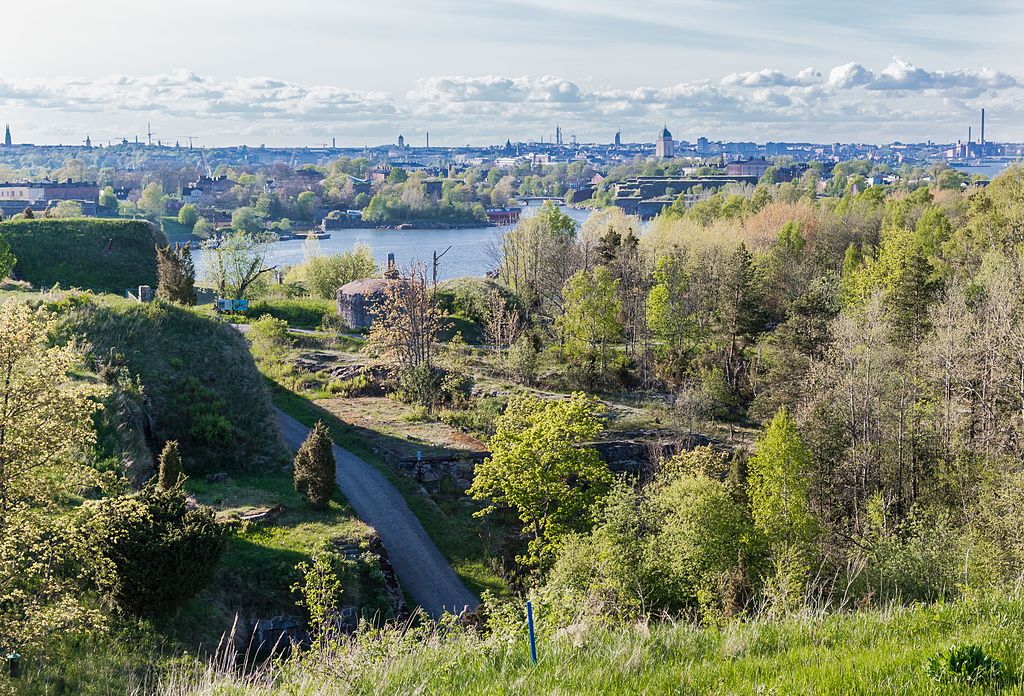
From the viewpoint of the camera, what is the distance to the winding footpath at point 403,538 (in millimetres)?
17953

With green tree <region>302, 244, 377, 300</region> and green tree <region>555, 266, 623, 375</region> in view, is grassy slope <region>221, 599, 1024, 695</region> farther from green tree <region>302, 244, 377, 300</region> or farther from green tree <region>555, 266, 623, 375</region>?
green tree <region>302, 244, 377, 300</region>

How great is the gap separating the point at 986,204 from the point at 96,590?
40833mm

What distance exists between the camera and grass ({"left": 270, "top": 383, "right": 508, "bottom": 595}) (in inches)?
758

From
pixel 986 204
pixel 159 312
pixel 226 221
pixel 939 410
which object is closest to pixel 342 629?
pixel 159 312

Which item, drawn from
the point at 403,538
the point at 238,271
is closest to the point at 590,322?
the point at 403,538

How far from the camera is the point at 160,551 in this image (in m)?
12.4

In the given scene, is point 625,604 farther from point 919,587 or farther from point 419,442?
point 419,442

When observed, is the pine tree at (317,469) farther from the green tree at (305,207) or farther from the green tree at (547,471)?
the green tree at (305,207)

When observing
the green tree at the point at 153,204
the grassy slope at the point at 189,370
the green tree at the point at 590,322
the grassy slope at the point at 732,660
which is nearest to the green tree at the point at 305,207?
the green tree at the point at 153,204

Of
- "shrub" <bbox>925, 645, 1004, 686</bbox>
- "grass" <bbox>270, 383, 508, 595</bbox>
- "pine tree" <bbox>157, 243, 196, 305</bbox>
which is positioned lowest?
"grass" <bbox>270, 383, 508, 595</bbox>

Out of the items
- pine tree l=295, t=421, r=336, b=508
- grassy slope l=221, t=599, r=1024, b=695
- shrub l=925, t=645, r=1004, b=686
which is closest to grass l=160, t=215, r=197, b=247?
pine tree l=295, t=421, r=336, b=508

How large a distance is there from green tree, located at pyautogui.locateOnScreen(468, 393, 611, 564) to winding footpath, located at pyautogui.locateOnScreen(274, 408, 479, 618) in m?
1.71

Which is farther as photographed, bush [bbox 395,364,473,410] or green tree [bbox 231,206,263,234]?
green tree [bbox 231,206,263,234]

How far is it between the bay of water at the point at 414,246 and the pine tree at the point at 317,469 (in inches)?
1902
